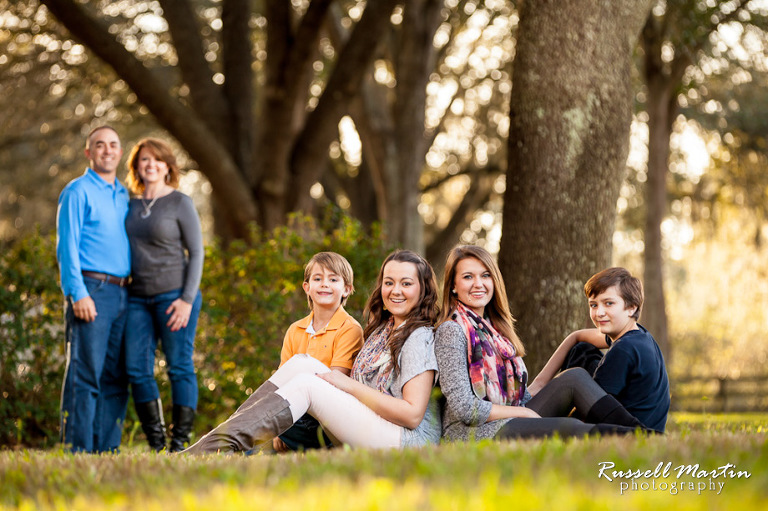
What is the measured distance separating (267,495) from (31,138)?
17347 mm

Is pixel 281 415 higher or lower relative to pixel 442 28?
lower

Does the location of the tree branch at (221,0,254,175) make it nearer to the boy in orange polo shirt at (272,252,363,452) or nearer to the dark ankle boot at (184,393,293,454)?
the boy in orange polo shirt at (272,252,363,452)

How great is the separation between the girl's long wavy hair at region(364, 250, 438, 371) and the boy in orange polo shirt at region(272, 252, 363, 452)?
0.14 m

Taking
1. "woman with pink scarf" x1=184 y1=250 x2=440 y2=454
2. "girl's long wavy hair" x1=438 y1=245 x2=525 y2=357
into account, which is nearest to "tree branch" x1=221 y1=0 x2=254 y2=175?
"girl's long wavy hair" x1=438 y1=245 x2=525 y2=357

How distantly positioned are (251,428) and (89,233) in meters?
2.32

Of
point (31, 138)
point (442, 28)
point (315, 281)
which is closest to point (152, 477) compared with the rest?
point (315, 281)

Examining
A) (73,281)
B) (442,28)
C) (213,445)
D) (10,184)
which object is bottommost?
(213,445)

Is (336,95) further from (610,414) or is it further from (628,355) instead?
(610,414)

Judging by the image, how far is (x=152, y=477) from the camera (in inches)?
121

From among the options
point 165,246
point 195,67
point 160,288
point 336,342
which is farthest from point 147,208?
point 195,67

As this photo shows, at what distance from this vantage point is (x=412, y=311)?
4801 millimetres

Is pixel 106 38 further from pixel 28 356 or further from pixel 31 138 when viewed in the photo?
pixel 31 138

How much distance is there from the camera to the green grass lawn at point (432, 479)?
243 centimetres

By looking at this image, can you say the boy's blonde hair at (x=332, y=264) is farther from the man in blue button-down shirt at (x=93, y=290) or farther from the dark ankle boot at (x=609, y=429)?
the dark ankle boot at (x=609, y=429)
